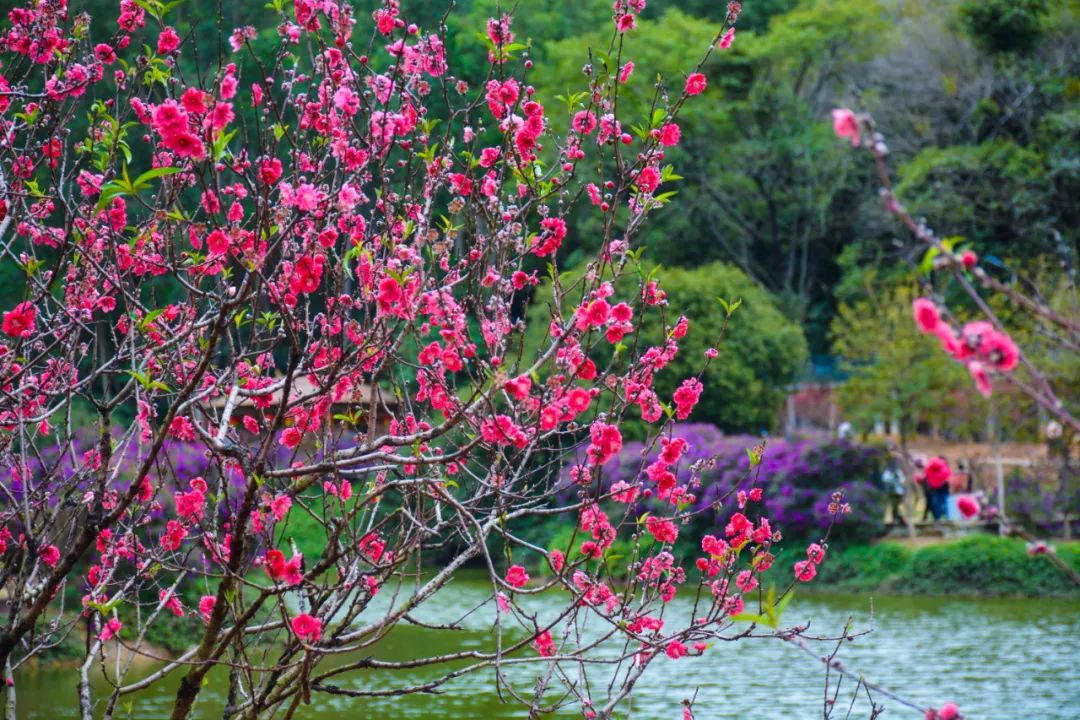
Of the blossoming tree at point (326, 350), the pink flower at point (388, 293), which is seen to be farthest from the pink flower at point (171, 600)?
the pink flower at point (388, 293)

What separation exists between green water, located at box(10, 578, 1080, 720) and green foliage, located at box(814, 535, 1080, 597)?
1418 millimetres

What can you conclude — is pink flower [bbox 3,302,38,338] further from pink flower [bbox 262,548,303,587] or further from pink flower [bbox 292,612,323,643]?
pink flower [bbox 292,612,323,643]

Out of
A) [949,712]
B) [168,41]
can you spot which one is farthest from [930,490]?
[949,712]

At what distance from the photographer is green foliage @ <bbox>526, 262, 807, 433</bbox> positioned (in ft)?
78.5

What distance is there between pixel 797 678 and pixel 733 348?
12.5m

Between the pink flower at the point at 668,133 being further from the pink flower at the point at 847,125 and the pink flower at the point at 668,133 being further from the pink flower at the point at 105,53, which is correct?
the pink flower at the point at 847,125

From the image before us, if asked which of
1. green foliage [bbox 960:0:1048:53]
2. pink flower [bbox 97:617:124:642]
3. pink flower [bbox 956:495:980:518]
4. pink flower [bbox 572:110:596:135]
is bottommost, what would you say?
pink flower [bbox 97:617:124:642]

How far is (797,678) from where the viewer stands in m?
12.5

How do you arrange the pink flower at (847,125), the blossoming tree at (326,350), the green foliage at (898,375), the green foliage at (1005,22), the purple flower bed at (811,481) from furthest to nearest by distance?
the green foliage at (1005,22) < the green foliage at (898,375) < the purple flower bed at (811,481) < the blossoming tree at (326,350) < the pink flower at (847,125)

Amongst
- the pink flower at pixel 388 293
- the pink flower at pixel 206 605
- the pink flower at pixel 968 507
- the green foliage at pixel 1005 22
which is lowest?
the pink flower at pixel 206 605

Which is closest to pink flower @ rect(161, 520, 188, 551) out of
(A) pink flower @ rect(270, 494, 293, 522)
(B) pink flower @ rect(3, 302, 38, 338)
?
(A) pink flower @ rect(270, 494, 293, 522)

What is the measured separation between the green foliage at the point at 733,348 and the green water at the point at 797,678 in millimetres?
8001

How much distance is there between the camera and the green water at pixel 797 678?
1091cm

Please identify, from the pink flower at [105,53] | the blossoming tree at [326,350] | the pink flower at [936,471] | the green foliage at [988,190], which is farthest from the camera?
the green foliage at [988,190]
